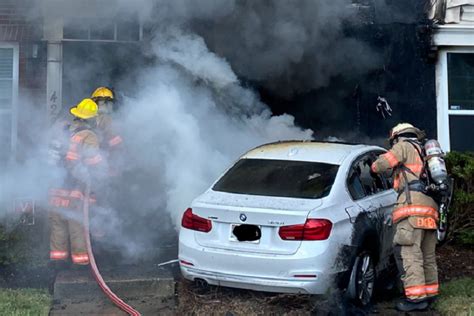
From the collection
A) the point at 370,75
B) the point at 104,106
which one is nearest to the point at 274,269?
the point at 104,106

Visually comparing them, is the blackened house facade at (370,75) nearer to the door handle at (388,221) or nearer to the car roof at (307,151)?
the car roof at (307,151)

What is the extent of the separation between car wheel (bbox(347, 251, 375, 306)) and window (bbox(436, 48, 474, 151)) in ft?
16.0

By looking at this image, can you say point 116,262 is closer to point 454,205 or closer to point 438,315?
point 438,315

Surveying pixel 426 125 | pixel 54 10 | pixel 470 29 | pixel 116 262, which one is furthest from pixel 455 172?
pixel 54 10

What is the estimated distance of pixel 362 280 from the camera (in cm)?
570

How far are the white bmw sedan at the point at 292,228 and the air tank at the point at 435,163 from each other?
2.11 ft

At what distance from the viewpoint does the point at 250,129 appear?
855cm

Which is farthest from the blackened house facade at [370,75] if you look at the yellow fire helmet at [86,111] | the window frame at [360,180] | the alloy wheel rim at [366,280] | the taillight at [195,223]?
the alloy wheel rim at [366,280]

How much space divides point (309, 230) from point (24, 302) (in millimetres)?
2706

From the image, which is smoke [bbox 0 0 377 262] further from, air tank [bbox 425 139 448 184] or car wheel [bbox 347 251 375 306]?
air tank [bbox 425 139 448 184]

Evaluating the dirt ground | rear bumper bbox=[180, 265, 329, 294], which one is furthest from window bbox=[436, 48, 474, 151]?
rear bumper bbox=[180, 265, 329, 294]

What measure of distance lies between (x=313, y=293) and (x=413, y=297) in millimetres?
1179

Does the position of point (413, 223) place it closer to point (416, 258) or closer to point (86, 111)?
point (416, 258)

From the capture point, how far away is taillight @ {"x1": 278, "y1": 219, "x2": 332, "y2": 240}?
17.2 ft
